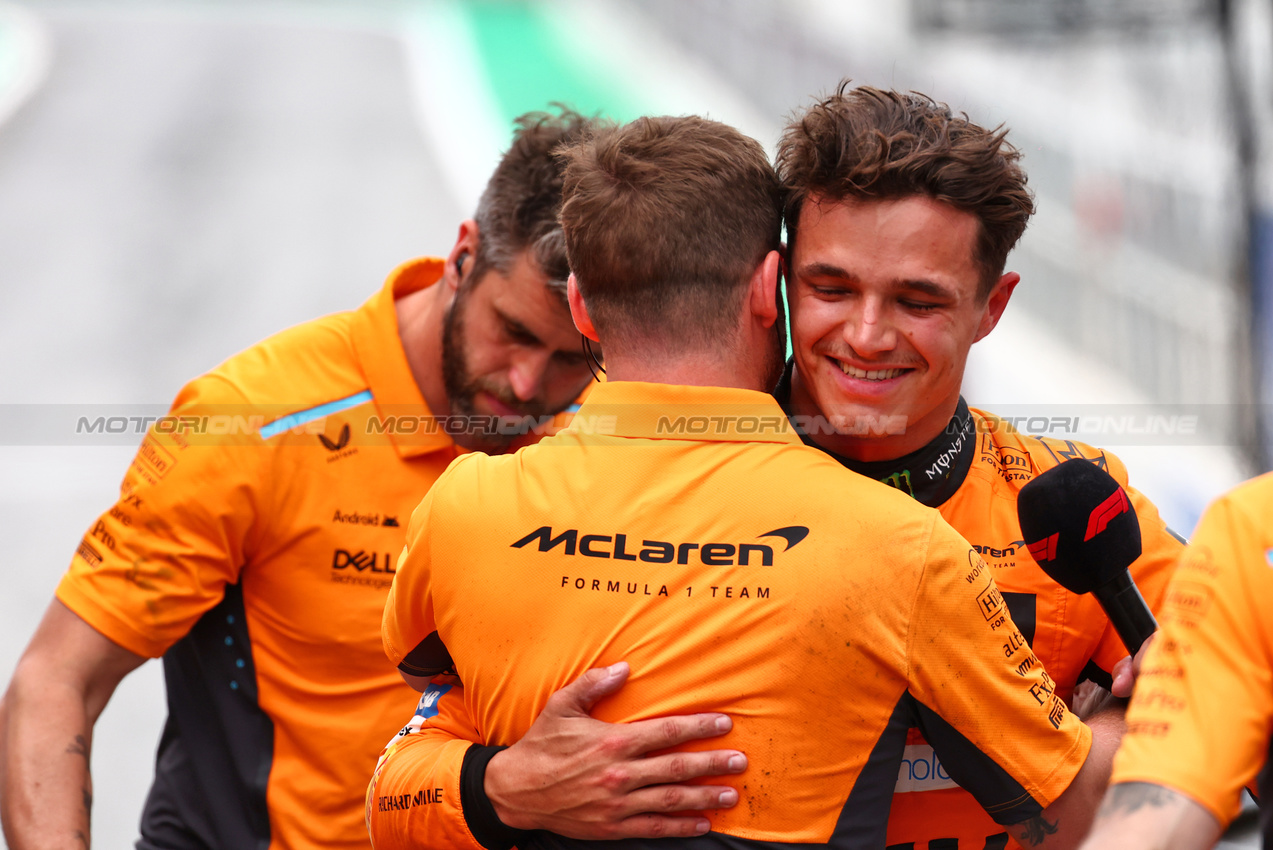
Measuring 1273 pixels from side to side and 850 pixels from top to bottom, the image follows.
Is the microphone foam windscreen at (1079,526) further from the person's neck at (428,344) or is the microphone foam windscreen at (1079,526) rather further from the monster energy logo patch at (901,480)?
the person's neck at (428,344)

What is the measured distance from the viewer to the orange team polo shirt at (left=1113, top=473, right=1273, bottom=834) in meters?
Result: 1.38

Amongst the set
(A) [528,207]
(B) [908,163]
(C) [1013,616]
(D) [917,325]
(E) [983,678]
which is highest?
(B) [908,163]

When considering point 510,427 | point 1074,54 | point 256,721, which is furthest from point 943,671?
point 1074,54

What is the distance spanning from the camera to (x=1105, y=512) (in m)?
1.99

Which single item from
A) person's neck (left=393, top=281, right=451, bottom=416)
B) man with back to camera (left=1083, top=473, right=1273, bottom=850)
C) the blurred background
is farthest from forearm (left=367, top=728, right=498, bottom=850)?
the blurred background

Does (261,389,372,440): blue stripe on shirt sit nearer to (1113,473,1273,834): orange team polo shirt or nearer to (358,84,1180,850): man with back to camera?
(358,84,1180,850): man with back to camera

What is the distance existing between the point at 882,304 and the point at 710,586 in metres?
0.69

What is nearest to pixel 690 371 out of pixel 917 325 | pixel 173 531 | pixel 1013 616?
pixel 917 325

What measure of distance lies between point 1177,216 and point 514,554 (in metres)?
8.75

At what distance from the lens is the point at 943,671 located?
69.1 inches

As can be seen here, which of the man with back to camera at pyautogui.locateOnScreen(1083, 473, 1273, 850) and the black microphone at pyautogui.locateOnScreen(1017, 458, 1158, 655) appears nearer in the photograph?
the man with back to camera at pyautogui.locateOnScreen(1083, 473, 1273, 850)

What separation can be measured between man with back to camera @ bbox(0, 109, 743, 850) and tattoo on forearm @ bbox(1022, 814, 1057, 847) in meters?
1.53

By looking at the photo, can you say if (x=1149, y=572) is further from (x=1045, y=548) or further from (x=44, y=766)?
(x=44, y=766)

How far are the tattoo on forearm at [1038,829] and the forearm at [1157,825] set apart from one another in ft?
1.47
